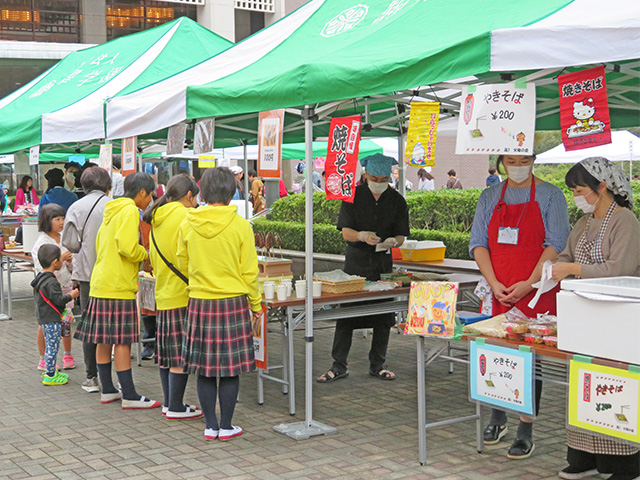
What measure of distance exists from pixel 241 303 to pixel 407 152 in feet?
4.77

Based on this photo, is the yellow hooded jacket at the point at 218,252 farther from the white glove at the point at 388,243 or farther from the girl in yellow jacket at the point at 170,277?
the white glove at the point at 388,243

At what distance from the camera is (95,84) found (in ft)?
32.6

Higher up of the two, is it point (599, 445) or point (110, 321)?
point (110, 321)

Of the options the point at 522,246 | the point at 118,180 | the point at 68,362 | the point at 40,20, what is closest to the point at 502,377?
the point at 522,246

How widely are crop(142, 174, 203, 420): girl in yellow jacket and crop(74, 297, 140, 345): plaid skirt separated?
486mm

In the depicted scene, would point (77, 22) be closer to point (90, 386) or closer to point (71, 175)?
point (71, 175)

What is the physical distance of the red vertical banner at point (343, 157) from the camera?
16.9ft

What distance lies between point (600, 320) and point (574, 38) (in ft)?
4.34

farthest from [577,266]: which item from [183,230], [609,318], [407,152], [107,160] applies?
[107,160]

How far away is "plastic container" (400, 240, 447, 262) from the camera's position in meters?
8.05

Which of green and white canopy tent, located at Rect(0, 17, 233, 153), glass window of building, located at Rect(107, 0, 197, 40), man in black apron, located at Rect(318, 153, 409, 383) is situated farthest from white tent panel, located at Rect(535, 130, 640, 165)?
glass window of building, located at Rect(107, 0, 197, 40)

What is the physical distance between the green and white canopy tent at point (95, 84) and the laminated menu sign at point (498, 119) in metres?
4.34

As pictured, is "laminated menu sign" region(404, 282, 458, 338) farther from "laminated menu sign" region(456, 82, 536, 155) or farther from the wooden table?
the wooden table

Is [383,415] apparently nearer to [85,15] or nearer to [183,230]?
[183,230]
